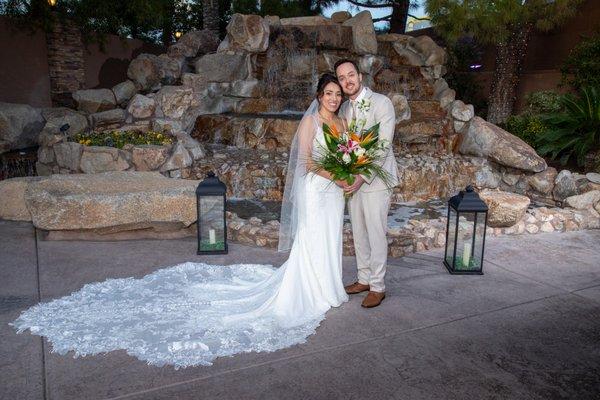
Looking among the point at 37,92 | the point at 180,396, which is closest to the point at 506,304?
the point at 180,396

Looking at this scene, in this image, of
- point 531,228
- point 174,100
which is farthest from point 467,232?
point 174,100

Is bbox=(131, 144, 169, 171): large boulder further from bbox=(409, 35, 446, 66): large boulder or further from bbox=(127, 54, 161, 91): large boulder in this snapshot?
bbox=(409, 35, 446, 66): large boulder

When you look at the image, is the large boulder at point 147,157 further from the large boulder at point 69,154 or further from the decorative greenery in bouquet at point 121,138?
the large boulder at point 69,154

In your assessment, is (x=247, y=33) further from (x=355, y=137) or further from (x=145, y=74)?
(x=355, y=137)

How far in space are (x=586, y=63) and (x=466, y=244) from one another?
1118 centimetres

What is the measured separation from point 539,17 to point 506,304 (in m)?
11.2

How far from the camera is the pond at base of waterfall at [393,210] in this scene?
8.78 metres

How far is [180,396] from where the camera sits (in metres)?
3.06

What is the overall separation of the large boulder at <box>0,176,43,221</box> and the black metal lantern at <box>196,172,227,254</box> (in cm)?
259

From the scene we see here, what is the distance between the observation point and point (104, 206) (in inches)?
238

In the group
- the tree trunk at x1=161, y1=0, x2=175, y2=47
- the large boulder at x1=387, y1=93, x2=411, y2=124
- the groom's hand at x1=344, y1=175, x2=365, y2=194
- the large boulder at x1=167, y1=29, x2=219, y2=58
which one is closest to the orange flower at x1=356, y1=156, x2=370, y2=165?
the groom's hand at x1=344, y1=175, x2=365, y2=194

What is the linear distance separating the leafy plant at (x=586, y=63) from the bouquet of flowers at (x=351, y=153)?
465 inches

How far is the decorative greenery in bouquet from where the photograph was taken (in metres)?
9.71

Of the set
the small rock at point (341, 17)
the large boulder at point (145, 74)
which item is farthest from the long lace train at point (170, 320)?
the small rock at point (341, 17)
